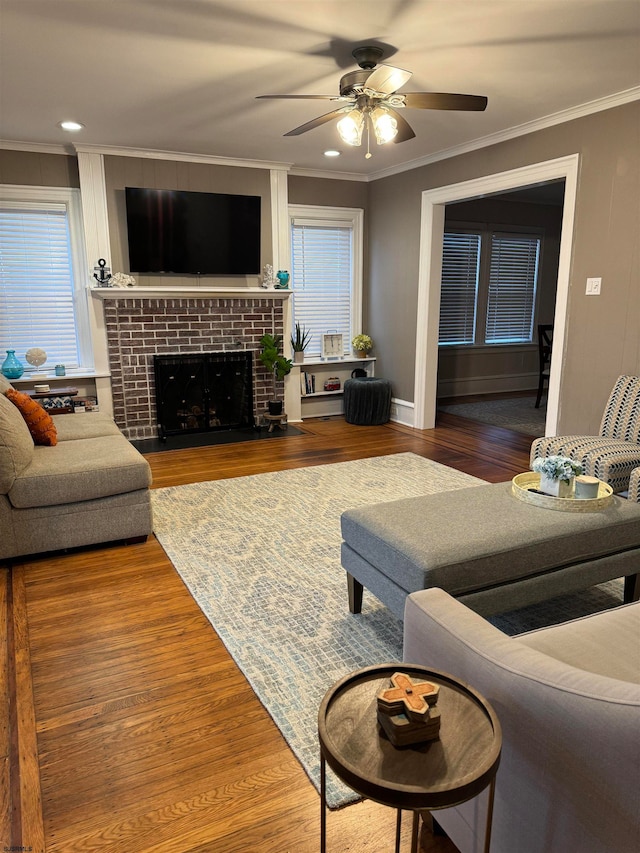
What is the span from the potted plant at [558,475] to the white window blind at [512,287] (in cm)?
614

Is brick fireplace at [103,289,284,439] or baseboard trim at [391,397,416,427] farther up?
brick fireplace at [103,289,284,439]

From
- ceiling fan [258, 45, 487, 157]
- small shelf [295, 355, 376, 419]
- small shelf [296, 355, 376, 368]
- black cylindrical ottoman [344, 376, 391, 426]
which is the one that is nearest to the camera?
ceiling fan [258, 45, 487, 157]

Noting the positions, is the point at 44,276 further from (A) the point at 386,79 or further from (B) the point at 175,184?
(A) the point at 386,79

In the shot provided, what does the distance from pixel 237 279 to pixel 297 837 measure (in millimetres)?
5284

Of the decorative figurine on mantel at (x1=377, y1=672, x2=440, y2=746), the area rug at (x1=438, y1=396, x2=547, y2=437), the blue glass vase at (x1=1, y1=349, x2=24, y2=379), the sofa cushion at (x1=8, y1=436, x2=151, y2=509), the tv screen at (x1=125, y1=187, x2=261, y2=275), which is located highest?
the tv screen at (x1=125, y1=187, x2=261, y2=275)

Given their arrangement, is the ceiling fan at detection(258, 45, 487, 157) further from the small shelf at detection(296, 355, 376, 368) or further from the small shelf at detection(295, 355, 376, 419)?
the small shelf at detection(295, 355, 376, 419)

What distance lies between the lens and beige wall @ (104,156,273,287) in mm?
5422

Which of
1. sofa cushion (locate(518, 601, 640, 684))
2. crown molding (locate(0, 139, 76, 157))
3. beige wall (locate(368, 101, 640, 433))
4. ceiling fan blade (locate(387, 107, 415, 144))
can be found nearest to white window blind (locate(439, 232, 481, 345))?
beige wall (locate(368, 101, 640, 433))

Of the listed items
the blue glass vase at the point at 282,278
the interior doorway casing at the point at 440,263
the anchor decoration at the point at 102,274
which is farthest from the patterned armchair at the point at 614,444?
the anchor decoration at the point at 102,274

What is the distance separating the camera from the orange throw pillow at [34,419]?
357cm

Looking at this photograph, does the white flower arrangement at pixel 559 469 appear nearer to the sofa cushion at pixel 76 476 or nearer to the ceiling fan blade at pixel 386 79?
the ceiling fan blade at pixel 386 79

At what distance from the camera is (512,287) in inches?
332

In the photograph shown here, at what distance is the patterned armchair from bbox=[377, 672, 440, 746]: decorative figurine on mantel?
273 cm

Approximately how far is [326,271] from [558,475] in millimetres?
4717
